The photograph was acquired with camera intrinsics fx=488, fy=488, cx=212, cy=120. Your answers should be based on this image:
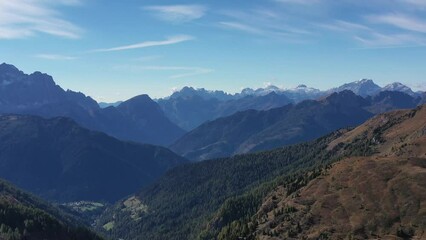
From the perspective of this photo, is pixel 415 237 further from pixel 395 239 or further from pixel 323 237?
pixel 323 237

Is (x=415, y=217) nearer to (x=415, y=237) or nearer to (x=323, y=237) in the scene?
(x=415, y=237)

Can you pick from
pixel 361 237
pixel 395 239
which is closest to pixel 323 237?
pixel 361 237

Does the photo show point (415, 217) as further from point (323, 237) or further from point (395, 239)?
point (323, 237)

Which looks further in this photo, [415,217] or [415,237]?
[415,217]

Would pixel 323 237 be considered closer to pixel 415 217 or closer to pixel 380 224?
pixel 380 224

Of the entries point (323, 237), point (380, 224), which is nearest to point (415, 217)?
point (380, 224)

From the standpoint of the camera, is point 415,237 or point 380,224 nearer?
point 415,237
